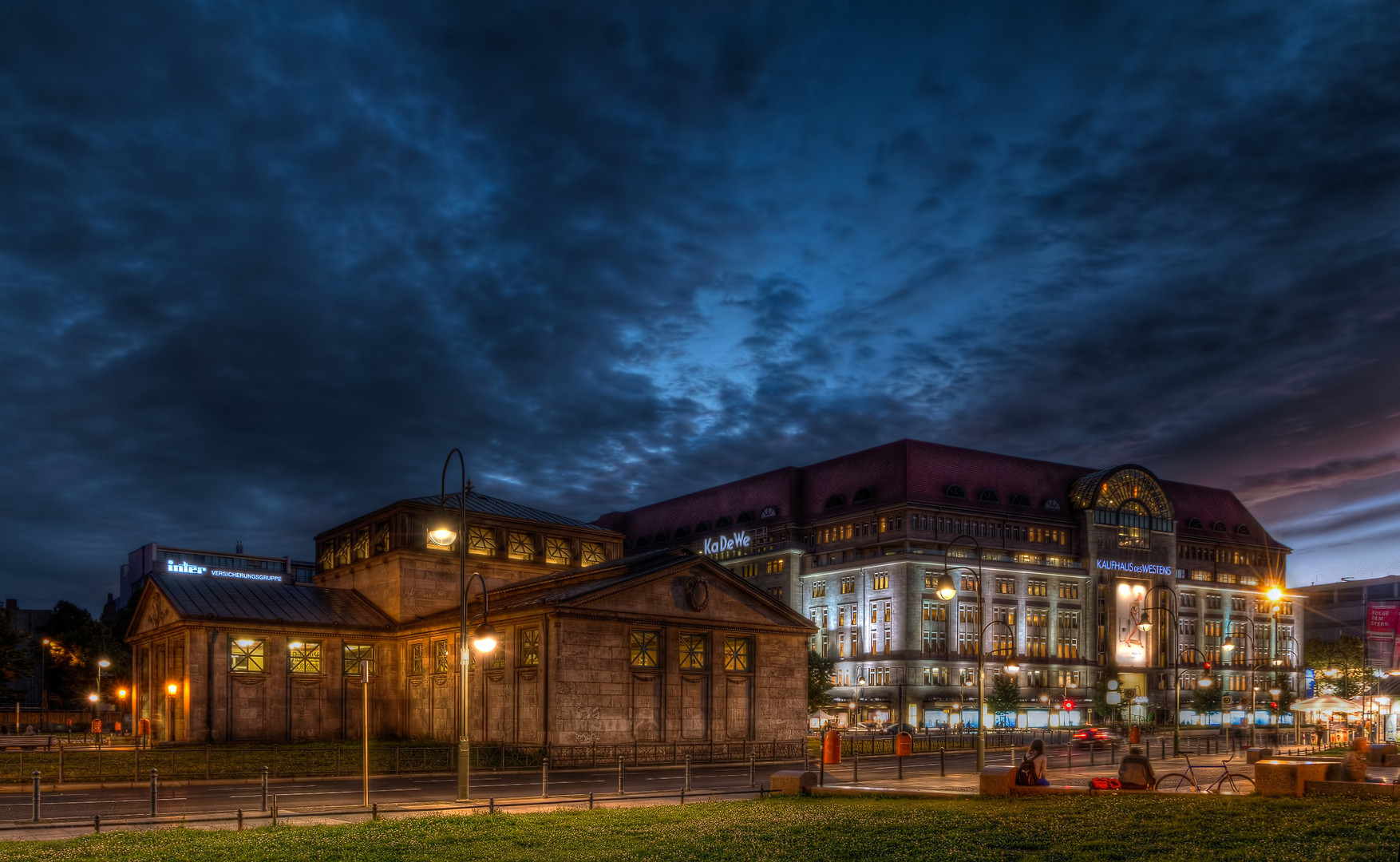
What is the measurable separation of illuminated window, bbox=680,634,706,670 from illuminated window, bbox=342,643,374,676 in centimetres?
2329

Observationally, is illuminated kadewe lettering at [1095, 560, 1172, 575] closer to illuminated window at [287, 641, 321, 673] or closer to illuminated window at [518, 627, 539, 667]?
illuminated window at [518, 627, 539, 667]

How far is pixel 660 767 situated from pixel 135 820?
28.0 metres

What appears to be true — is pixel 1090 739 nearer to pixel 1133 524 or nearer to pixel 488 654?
pixel 488 654

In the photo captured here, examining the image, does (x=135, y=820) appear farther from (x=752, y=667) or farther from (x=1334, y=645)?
(x=1334, y=645)

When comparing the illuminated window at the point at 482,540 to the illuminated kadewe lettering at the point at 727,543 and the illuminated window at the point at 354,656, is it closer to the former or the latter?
the illuminated window at the point at 354,656

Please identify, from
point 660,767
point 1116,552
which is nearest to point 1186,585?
point 1116,552

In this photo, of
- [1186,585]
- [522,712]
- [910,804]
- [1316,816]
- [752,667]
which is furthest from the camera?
[1186,585]

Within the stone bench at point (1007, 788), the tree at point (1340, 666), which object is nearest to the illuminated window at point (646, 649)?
the stone bench at point (1007, 788)

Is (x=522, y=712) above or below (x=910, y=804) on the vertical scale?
below

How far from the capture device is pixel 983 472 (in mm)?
142625

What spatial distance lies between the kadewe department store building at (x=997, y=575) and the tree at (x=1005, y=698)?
2735 millimetres

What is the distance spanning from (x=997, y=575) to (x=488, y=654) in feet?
→ 300

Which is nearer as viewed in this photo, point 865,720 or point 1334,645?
point 865,720

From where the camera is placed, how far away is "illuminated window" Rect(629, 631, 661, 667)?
54.9m
